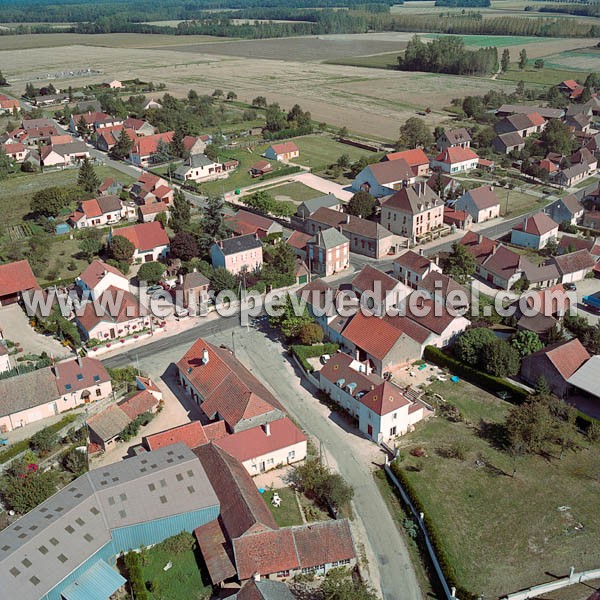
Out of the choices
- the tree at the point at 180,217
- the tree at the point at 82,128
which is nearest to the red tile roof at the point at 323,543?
the tree at the point at 180,217

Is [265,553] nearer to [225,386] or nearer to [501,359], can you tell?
[225,386]

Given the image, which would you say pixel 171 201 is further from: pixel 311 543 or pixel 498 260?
pixel 311 543

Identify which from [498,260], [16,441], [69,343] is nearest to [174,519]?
[16,441]

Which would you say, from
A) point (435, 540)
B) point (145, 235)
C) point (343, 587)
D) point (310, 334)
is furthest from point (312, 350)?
point (145, 235)

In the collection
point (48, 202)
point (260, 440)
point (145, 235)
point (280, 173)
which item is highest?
point (48, 202)

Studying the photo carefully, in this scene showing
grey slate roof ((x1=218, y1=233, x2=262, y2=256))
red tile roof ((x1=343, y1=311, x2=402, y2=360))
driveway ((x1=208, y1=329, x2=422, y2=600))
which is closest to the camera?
driveway ((x1=208, y1=329, x2=422, y2=600))

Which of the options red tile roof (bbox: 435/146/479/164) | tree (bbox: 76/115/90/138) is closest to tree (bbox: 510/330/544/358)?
red tile roof (bbox: 435/146/479/164)

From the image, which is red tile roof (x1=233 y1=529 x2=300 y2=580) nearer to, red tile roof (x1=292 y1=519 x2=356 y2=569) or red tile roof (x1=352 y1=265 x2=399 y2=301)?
red tile roof (x1=292 y1=519 x2=356 y2=569)
